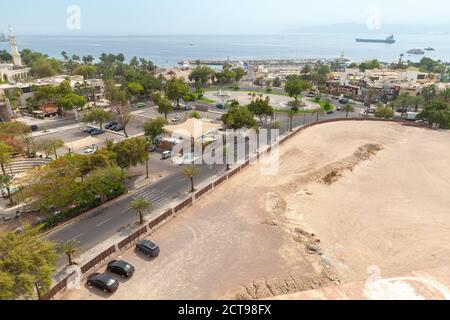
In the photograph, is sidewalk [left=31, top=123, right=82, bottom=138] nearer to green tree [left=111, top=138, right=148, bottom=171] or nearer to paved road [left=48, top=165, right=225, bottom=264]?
green tree [left=111, top=138, right=148, bottom=171]

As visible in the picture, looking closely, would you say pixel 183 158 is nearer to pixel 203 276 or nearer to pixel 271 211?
pixel 271 211

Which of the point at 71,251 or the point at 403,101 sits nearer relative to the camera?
the point at 71,251

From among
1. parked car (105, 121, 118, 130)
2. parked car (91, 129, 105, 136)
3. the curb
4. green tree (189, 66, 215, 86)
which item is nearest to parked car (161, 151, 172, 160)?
the curb

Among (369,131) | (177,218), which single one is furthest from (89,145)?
(369,131)

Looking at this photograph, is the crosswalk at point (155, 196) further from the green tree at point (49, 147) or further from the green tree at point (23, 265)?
the green tree at point (49, 147)

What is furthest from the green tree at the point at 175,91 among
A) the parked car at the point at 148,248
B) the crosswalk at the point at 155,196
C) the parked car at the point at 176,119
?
the parked car at the point at 148,248

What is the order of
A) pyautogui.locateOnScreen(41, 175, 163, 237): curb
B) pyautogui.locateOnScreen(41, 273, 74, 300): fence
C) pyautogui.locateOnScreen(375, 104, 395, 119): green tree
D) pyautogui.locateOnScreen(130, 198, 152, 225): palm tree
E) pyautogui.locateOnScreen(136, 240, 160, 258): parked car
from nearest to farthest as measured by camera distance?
pyautogui.locateOnScreen(41, 273, 74, 300): fence → pyautogui.locateOnScreen(136, 240, 160, 258): parked car → pyautogui.locateOnScreen(130, 198, 152, 225): palm tree → pyautogui.locateOnScreen(41, 175, 163, 237): curb → pyautogui.locateOnScreen(375, 104, 395, 119): green tree
